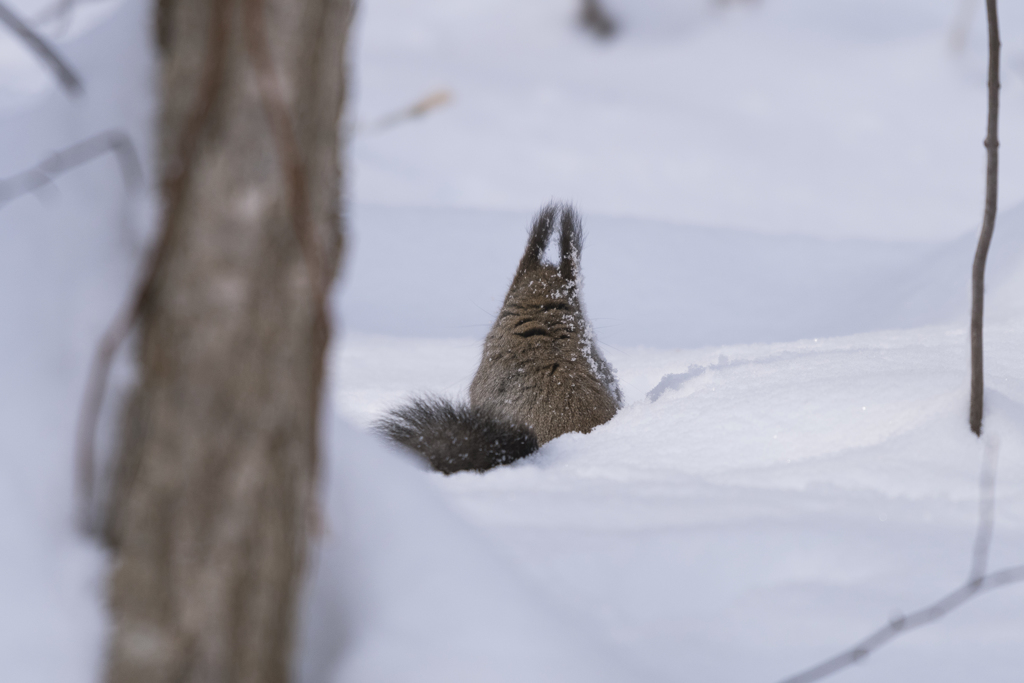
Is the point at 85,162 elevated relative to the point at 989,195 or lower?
lower

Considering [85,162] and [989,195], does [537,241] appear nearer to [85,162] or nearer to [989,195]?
[989,195]

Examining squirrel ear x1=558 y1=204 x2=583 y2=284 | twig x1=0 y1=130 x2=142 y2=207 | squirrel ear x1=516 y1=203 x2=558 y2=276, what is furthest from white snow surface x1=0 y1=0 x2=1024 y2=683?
squirrel ear x1=516 y1=203 x2=558 y2=276

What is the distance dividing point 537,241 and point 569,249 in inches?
4.9

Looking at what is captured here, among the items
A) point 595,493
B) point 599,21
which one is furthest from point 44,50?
point 599,21

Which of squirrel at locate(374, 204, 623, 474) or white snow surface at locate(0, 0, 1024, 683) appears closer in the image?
white snow surface at locate(0, 0, 1024, 683)

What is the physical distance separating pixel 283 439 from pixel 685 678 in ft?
1.85

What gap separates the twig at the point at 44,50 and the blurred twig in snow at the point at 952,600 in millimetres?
997

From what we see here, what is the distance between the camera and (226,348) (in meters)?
0.72

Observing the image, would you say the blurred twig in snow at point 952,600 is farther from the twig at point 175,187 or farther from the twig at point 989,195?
the twig at point 175,187

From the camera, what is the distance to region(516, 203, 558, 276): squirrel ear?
3146 millimetres

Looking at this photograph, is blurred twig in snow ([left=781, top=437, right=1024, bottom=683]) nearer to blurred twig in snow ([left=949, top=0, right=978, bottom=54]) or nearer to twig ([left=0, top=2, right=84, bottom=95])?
twig ([left=0, top=2, right=84, bottom=95])

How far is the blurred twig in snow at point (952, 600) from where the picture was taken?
97 cm

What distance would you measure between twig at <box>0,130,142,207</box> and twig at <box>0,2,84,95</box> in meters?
0.06

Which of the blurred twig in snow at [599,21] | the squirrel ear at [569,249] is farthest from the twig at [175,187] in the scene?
the blurred twig in snow at [599,21]
